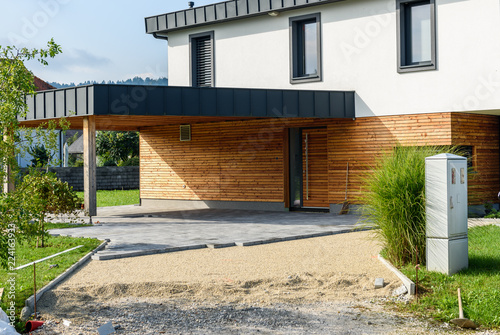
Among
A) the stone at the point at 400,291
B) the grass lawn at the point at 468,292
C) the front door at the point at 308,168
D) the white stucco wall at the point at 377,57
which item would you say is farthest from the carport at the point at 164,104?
the stone at the point at 400,291

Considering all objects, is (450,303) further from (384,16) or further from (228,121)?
(228,121)

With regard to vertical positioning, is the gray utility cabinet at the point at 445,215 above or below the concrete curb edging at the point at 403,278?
above

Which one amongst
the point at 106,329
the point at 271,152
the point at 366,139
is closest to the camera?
the point at 106,329

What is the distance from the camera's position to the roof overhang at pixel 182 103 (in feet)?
44.0

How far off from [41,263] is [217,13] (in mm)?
12166

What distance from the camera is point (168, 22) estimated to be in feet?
66.6

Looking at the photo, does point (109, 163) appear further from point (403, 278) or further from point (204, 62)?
point (403, 278)

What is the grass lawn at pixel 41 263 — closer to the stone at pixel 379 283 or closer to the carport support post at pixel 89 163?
the carport support post at pixel 89 163

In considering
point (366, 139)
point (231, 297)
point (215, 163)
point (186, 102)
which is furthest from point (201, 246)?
point (215, 163)

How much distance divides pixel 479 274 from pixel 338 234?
507 centimetres

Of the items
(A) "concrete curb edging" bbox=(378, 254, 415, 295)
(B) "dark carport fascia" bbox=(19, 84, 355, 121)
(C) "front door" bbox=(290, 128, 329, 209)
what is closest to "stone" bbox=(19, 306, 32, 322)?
(A) "concrete curb edging" bbox=(378, 254, 415, 295)

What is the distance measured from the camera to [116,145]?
117ft

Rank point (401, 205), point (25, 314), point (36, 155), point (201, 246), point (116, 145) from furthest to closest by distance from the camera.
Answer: point (116, 145), point (201, 246), point (36, 155), point (401, 205), point (25, 314)

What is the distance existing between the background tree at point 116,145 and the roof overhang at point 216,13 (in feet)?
50.8
